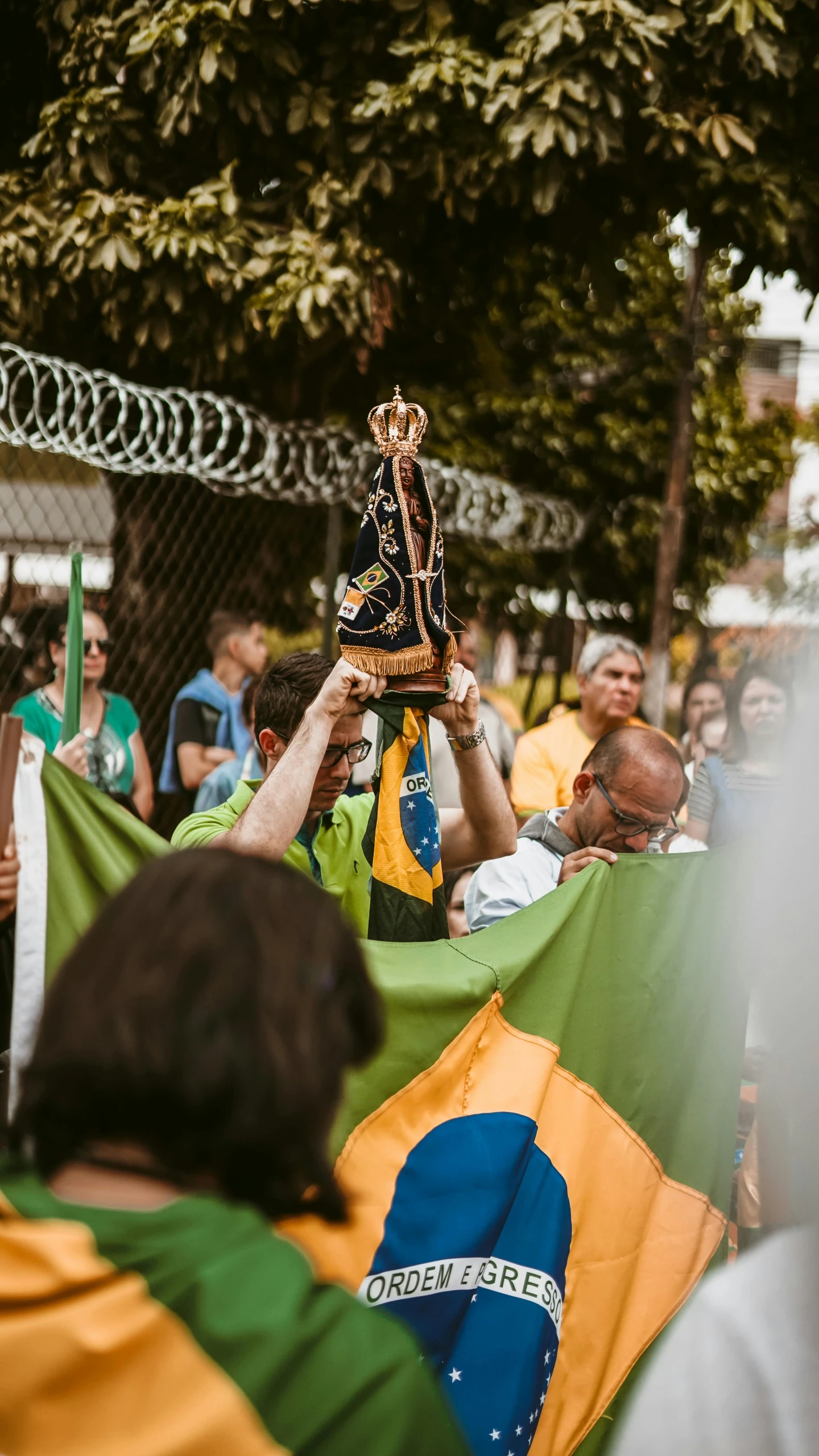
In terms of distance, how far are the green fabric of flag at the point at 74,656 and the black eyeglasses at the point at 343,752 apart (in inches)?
18.4

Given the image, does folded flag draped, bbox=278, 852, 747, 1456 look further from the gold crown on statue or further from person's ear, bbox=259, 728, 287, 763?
Result: the gold crown on statue

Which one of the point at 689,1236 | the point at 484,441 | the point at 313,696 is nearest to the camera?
the point at 689,1236

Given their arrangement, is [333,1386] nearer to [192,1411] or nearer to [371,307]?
[192,1411]

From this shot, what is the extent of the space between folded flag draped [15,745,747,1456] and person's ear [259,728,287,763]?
1.05ft

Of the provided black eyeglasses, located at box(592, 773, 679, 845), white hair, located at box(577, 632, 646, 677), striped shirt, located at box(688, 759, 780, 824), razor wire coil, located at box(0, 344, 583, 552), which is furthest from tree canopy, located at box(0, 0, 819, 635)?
black eyeglasses, located at box(592, 773, 679, 845)

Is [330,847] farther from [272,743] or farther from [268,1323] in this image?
[268,1323]

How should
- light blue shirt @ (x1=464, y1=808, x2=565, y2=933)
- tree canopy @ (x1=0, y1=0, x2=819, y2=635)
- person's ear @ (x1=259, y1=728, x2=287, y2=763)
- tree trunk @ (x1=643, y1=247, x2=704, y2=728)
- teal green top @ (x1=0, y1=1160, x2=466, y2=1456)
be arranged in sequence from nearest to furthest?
1. teal green top @ (x1=0, y1=1160, x2=466, y2=1456)
2. person's ear @ (x1=259, y1=728, x2=287, y2=763)
3. light blue shirt @ (x1=464, y1=808, x2=565, y2=933)
4. tree canopy @ (x1=0, y1=0, x2=819, y2=635)
5. tree trunk @ (x1=643, y1=247, x2=704, y2=728)

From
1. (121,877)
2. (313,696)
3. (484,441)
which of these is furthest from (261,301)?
(484,441)

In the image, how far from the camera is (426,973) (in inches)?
101

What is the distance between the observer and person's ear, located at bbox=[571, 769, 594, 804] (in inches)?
133

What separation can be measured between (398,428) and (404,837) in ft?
2.94

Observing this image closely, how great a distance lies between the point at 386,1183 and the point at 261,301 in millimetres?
5005

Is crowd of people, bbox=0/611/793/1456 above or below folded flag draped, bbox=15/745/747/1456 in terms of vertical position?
above

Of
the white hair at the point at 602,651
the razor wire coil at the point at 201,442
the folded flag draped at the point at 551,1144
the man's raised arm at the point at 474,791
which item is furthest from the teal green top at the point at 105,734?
the folded flag draped at the point at 551,1144
